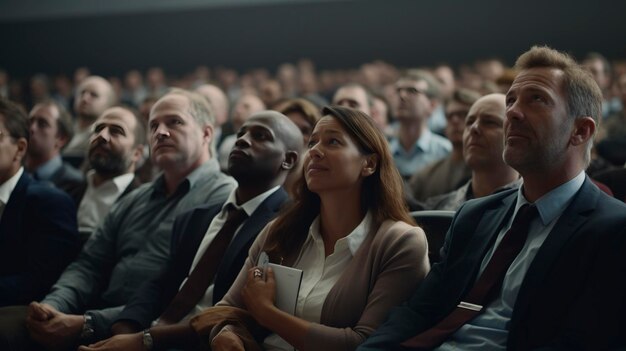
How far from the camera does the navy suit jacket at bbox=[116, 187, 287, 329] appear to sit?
2.63 metres

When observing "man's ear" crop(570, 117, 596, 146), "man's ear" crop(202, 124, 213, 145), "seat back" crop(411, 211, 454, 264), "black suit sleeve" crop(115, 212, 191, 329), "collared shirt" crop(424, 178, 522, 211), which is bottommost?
"black suit sleeve" crop(115, 212, 191, 329)

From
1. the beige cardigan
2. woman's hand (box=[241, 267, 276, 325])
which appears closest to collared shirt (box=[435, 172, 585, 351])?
the beige cardigan

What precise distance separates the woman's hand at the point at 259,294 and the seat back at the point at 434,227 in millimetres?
550

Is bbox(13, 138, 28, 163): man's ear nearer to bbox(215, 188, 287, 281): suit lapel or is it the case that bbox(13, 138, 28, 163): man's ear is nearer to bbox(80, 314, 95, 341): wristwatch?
bbox(80, 314, 95, 341): wristwatch

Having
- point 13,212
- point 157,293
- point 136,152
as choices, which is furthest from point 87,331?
point 136,152

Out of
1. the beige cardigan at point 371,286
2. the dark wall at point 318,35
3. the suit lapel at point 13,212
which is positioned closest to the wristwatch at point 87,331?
the suit lapel at point 13,212

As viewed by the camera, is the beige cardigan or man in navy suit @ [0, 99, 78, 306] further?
man in navy suit @ [0, 99, 78, 306]

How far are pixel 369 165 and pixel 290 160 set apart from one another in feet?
2.12

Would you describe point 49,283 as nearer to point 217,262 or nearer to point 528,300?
point 217,262

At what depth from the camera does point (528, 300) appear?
184cm

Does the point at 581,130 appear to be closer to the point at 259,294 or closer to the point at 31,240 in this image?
the point at 259,294

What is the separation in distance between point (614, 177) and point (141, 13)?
10191 millimetres

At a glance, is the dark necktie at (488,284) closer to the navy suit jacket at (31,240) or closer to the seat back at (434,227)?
the seat back at (434,227)

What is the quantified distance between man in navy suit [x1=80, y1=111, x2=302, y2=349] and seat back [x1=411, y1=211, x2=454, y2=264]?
54 cm
